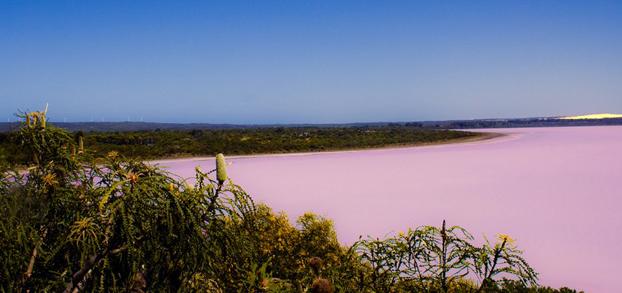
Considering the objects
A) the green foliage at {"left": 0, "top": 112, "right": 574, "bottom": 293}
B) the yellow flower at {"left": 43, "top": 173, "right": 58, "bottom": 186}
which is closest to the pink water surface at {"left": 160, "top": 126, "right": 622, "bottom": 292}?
the green foliage at {"left": 0, "top": 112, "right": 574, "bottom": 293}

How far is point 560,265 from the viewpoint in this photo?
19.6 meters

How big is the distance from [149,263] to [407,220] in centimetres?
2687

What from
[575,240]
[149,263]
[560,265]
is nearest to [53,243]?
[149,263]

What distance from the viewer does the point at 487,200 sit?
35625 millimetres

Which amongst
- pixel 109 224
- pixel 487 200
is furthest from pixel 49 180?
pixel 487 200

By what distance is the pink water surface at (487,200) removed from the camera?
2138 centimetres

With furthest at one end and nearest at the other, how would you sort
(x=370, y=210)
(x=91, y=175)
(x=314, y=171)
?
(x=314, y=171), (x=370, y=210), (x=91, y=175)

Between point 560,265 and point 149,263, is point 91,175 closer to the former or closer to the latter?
point 149,263

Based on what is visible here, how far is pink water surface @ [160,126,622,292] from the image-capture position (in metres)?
21.4

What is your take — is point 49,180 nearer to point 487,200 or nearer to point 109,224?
point 109,224

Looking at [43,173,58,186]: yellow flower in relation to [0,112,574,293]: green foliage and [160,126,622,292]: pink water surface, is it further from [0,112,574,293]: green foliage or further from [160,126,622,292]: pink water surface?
[160,126,622,292]: pink water surface

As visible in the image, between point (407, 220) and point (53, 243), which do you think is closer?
point (53, 243)

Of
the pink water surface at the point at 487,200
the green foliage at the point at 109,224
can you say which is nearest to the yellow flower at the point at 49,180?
the green foliage at the point at 109,224

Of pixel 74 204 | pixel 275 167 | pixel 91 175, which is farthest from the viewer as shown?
pixel 275 167
